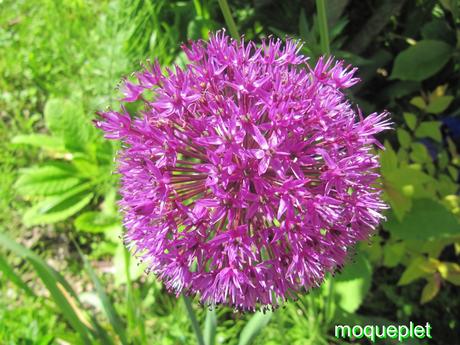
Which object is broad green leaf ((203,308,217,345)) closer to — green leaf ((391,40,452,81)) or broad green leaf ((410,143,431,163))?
broad green leaf ((410,143,431,163))

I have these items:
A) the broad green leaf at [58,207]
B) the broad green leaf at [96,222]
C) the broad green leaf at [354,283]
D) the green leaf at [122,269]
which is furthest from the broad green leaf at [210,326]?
the broad green leaf at [58,207]

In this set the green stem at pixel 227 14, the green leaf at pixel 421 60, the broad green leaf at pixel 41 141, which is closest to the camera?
the green stem at pixel 227 14

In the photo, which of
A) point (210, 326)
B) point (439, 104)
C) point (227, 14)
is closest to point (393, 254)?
point (439, 104)

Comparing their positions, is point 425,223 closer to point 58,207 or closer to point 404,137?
point 404,137

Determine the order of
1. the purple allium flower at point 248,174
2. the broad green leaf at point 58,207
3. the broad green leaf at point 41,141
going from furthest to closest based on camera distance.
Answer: the broad green leaf at point 41,141
the broad green leaf at point 58,207
the purple allium flower at point 248,174

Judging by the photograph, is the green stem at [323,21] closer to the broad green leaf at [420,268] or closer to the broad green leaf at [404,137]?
the broad green leaf at [404,137]

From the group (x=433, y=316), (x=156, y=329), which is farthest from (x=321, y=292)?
(x=156, y=329)
